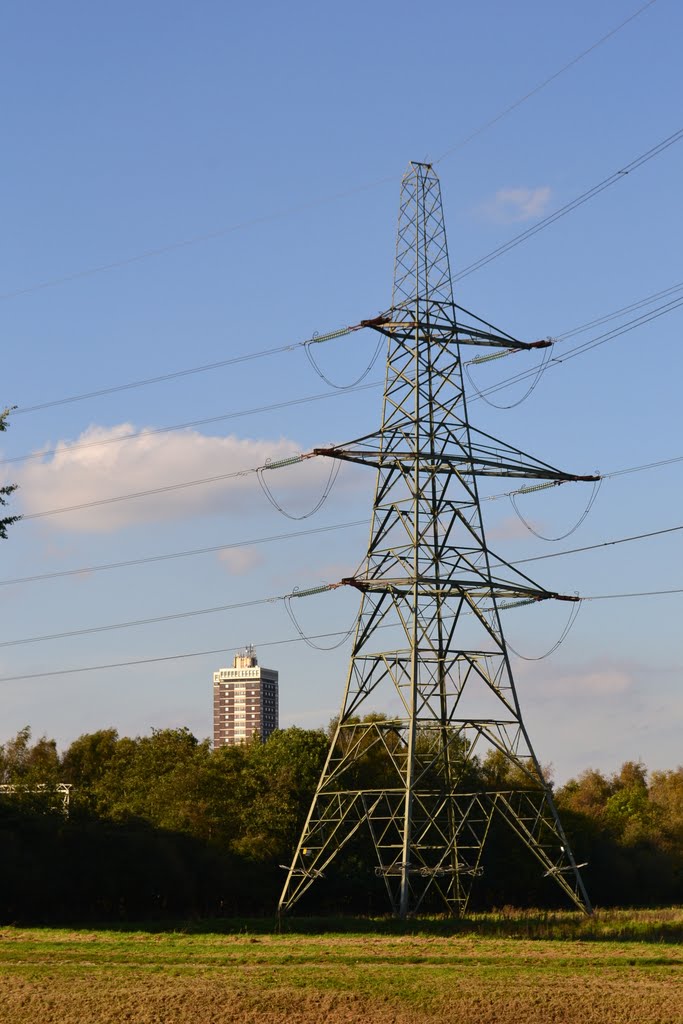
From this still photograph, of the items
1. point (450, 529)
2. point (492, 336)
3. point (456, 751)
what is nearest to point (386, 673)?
point (450, 529)

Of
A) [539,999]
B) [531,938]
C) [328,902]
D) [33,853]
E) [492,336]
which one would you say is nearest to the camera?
[539,999]

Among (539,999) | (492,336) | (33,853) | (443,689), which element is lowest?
(539,999)

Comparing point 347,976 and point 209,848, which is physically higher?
point 209,848

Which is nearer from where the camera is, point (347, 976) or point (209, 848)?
point (347, 976)

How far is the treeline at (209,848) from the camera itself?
45.9 meters

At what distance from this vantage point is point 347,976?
23844 mm

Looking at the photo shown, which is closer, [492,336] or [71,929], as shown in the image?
[71,929]

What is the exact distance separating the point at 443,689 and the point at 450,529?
4.96 meters

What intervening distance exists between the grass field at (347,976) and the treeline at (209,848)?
1160 cm

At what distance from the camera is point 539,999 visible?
2153 cm

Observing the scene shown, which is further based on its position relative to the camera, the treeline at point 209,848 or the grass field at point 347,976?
the treeline at point 209,848

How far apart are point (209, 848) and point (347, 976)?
91.5 feet

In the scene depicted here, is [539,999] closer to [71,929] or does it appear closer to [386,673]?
[386,673]

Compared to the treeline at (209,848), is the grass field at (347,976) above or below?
below
